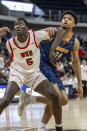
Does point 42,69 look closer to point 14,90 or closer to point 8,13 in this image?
point 14,90

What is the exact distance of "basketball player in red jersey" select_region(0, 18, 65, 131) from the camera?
3.56m

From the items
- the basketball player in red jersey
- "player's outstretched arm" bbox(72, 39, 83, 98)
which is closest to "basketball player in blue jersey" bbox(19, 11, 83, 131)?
"player's outstretched arm" bbox(72, 39, 83, 98)

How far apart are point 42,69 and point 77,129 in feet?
3.94

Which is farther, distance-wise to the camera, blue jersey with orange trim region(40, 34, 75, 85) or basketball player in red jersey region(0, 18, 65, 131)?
blue jersey with orange trim region(40, 34, 75, 85)

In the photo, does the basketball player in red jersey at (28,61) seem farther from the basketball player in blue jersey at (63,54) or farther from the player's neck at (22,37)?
the basketball player in blue jersey at (63,54)

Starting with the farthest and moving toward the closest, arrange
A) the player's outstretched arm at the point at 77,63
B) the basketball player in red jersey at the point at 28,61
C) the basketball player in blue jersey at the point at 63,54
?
the player's outstretched arm at the point at 77,63, the basketball player in blue jersey at the point at 63,54, the basketball player in red jersey at the point at 28,61

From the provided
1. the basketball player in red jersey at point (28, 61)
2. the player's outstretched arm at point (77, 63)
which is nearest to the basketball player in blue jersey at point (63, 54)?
the player's outstretched arm at point (77, 63)

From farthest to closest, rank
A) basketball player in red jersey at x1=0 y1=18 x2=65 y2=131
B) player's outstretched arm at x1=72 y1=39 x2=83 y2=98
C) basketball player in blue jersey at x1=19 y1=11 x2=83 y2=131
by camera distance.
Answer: player's outstretched arm at x1=72 y1=39 x2=83 y2=98, basketball player in blue jersey at x1=19 y1=11 x2=83 y2=131, basketball player in red jersey at x1=0 y1=18 x2=65 y2=131

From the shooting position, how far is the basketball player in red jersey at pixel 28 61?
11.7ft

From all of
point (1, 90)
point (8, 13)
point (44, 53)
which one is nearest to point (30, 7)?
point (8, 13)

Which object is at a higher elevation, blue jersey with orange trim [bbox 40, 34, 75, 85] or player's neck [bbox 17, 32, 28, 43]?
player's neck [bbox 17, 32, 28, 43]

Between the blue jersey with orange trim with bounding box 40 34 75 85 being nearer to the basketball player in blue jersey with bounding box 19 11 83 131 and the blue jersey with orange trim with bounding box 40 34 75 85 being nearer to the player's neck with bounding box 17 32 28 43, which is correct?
the basketball player in blue jersey with bounding box 19 11 83 131

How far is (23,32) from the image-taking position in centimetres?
359

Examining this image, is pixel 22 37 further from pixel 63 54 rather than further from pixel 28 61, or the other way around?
pixel 63 54
